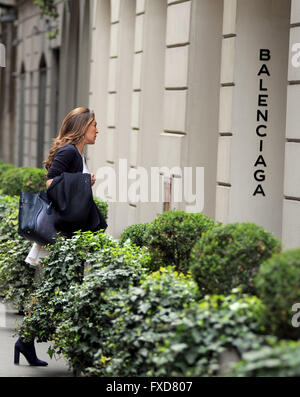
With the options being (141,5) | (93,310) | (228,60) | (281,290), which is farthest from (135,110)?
(281,290)

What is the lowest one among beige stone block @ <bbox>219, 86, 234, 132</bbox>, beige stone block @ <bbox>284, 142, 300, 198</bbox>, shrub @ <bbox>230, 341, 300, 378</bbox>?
shrub @ <bbox>230, 341, 300, 378</bbox>

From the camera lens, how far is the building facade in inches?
400

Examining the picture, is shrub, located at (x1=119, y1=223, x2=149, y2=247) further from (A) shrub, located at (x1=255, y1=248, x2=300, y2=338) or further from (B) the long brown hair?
(A) shrub, located at (x1=255, y1=248, x2=300, y2=338)

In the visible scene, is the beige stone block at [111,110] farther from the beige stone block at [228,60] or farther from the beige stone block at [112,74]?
the beige stone block at [228,60]

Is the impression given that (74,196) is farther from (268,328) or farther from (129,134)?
(129,134)

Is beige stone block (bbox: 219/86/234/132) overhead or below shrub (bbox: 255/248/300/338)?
overhead

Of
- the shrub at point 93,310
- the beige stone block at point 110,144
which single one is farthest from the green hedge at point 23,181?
the shrub at point 93,310

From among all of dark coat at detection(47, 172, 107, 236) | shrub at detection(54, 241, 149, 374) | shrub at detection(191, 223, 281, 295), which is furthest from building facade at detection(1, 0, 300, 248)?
shrub at detection(191, 223, 281, 295)

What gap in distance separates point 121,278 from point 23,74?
82.1 ft

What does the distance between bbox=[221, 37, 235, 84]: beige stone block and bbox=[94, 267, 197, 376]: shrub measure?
479 centimetres

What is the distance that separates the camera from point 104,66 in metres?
17.7

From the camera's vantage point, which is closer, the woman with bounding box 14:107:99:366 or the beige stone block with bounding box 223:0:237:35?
the woman with bounding box 14:107:99:366

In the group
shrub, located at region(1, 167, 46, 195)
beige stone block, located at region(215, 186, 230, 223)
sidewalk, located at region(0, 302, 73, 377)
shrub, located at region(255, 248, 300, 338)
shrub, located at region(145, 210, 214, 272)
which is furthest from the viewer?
shrub, located at region(1, 167, 46, 195)

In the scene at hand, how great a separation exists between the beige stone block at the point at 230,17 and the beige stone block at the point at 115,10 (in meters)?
5.87
